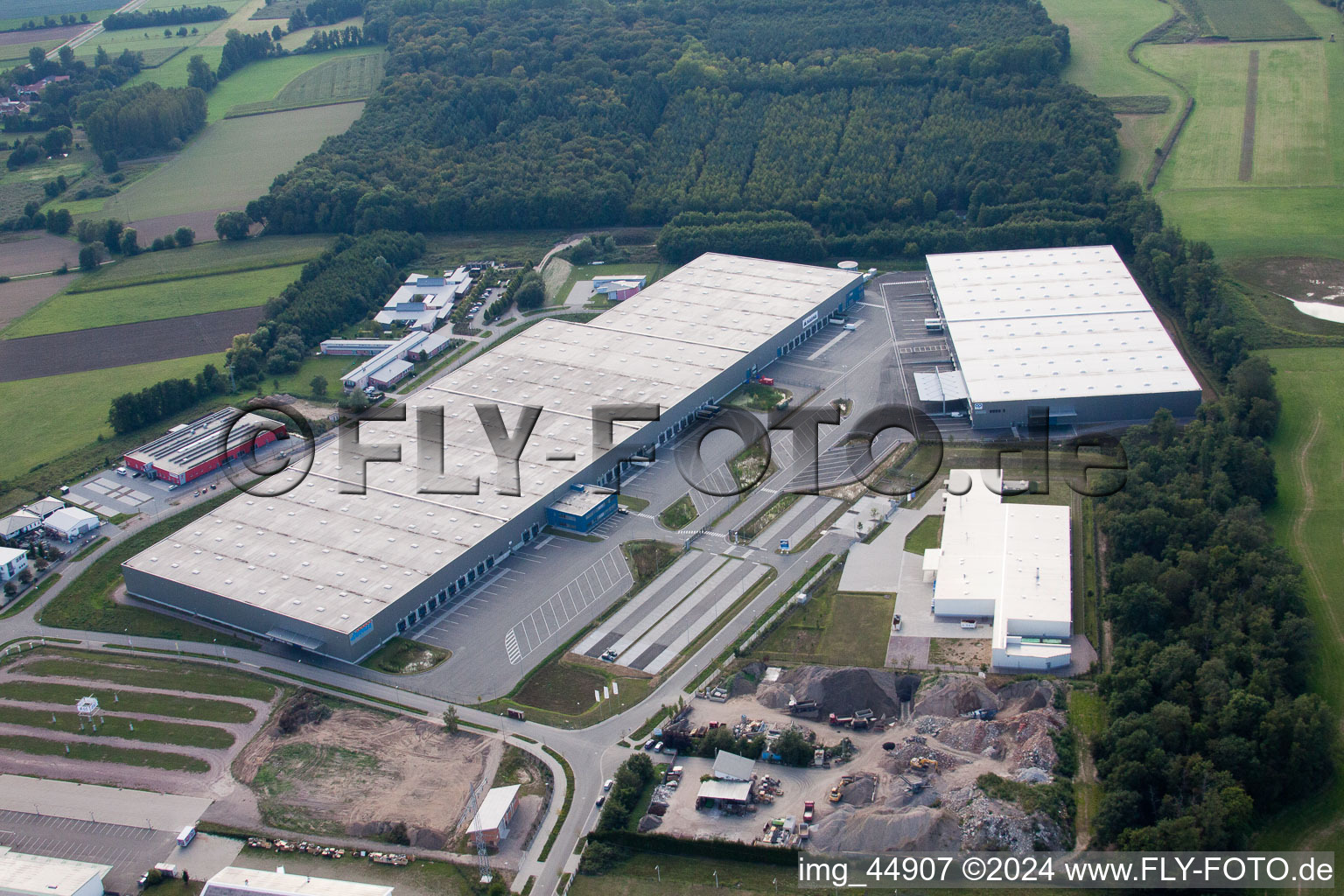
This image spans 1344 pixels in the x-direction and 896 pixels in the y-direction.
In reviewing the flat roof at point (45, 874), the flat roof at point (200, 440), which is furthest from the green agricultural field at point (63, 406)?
the flat roof at point (45, 874)

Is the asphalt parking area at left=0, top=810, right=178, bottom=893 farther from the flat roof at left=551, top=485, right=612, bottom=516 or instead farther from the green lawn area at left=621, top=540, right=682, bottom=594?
the flat roof at left=551, top=485, right=612, bottom=516

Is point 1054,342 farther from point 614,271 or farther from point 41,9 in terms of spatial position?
point 41,9

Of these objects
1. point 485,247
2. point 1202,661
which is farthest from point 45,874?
point 485,247

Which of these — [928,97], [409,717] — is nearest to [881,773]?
[409,717]

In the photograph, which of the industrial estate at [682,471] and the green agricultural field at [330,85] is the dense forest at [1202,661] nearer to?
the industrial estate at [682,471]

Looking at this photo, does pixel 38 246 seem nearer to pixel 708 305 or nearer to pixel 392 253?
pixel 392 253

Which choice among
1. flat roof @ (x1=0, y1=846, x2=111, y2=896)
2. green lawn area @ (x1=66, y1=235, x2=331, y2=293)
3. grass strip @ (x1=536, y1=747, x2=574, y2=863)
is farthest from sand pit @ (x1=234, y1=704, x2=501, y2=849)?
green lawn area @ (x1=66, y1=235, x2=331, y2=293)
